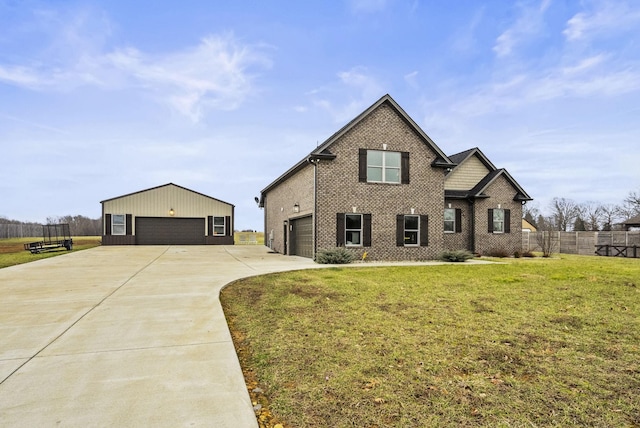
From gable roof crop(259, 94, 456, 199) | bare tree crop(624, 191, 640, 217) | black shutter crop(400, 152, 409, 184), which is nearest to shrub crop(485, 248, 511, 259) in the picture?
gable roof crop(259, 94, 456, 199)

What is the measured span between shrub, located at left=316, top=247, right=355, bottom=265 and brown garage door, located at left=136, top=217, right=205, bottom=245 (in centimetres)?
2070

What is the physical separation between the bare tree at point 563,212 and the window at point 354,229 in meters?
57.1

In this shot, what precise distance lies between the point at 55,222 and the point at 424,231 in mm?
66700

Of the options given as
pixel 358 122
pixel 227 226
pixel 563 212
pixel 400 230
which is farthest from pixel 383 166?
pixel 563 212

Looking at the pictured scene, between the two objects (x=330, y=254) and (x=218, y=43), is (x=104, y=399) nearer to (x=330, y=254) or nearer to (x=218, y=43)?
(x=330, y=254)

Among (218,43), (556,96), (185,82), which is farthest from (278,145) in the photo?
(556,96)

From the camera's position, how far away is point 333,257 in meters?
15.3

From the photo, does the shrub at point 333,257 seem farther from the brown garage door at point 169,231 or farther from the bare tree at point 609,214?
the bare tree at point 609,214

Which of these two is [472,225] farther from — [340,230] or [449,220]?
[340,230]

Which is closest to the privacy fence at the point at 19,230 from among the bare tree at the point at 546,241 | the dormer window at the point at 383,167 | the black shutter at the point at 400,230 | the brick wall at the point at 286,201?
the brick wall at the point at 286,201

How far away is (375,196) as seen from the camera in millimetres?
17188

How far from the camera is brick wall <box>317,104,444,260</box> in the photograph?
1658 cm

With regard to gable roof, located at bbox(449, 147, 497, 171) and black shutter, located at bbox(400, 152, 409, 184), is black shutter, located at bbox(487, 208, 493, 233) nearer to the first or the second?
gable roof, located at bbox(449, 147, 497, 171)

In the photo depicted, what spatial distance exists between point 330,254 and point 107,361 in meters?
11.7
